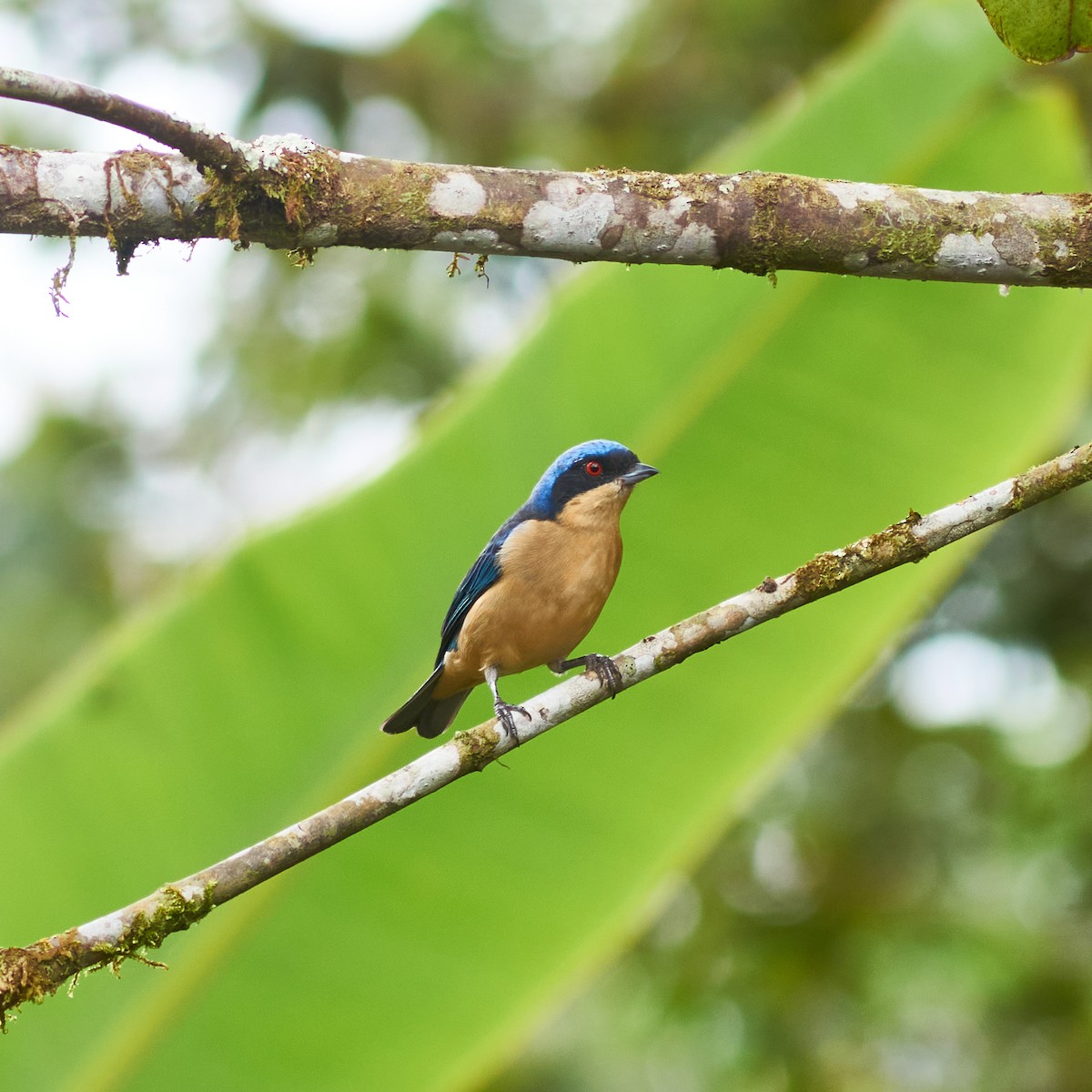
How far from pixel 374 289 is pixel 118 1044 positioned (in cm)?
732

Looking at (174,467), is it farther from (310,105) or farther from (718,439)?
(718,439)

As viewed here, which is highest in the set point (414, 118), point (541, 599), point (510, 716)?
point (414, 118)

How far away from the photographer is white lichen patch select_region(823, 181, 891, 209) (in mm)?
2820

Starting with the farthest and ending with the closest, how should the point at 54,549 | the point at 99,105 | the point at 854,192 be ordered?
the point at 54,549 < the point at 854,192 < the point at 99,105

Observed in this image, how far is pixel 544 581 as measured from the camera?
359cm

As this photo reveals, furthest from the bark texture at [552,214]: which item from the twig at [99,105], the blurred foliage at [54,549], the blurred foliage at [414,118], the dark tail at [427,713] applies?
the blurred foliage at [54,549]

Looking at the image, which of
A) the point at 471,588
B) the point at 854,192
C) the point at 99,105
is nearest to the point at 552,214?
the point at 854,192

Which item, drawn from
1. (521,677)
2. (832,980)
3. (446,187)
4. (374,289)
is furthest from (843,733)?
(446,187)

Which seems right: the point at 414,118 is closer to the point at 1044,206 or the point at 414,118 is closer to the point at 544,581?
the point at 544,581

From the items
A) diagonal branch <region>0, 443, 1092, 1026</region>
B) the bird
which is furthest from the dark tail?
diagonal branch <region>0, 443, 1092, 1026</region>

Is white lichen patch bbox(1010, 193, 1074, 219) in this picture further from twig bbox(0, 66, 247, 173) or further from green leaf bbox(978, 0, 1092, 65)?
twig bbox(0, 66, 247, 173)

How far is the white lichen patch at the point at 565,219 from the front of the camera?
2.67 m

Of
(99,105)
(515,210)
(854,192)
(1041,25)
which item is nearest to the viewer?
(99,105)

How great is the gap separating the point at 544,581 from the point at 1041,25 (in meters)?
1.86
